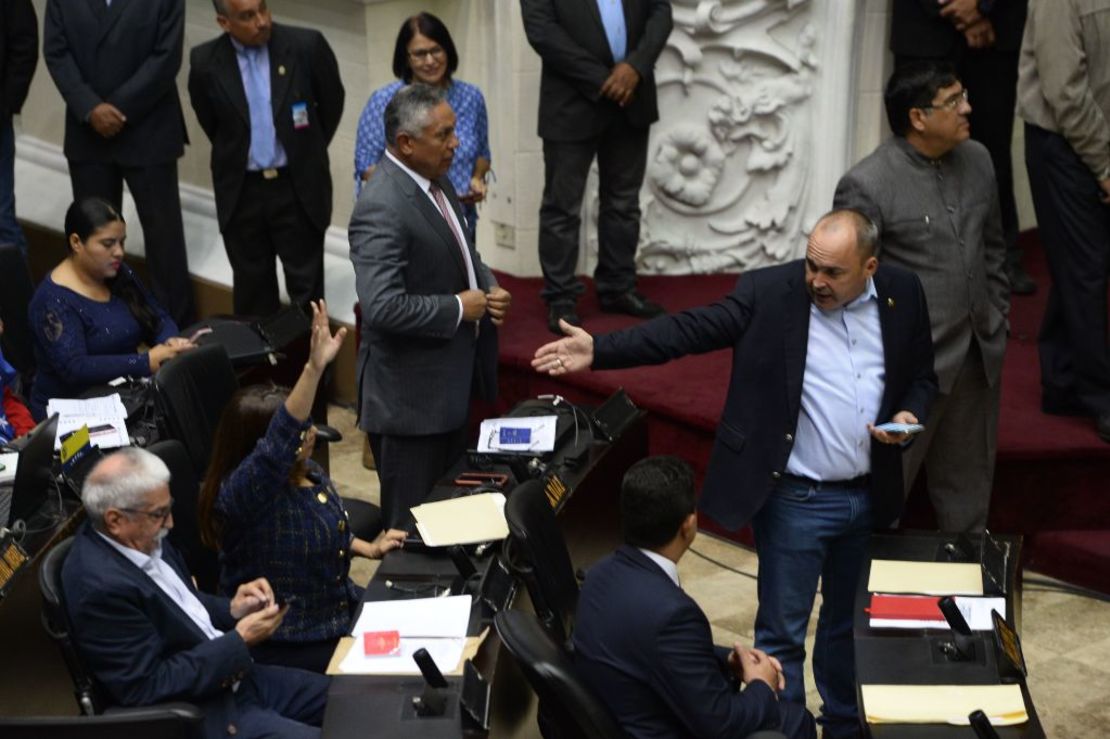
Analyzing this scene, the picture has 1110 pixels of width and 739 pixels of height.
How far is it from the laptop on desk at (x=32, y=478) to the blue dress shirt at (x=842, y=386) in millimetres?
2078

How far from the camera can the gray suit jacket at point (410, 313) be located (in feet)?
16.2

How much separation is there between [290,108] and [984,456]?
343 centimetres

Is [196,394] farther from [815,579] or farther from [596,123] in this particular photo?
[596,123]

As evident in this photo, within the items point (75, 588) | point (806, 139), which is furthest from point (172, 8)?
point (75, 588)

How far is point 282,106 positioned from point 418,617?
3648 millimetres

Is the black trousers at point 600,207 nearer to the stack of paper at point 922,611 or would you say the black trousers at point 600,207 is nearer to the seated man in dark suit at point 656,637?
the stack of paper at point 922,611

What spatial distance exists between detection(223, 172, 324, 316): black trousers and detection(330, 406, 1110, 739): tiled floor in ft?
5.80

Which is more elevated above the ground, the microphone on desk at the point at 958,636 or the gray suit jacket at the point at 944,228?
the gray suit jacket at the point at 944,228

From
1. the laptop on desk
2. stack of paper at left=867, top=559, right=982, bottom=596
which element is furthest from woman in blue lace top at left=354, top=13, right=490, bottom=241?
stack of paper at left=867, top=559, right=982, bottom=596

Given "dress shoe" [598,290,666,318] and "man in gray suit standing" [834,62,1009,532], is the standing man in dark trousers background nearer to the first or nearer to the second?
"dress shoe" [598,290,666,318]

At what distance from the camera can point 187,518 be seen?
4785 mm

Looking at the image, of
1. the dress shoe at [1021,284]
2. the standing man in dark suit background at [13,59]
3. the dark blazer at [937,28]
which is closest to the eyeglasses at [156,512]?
the standing man in dark suit background at [13,59]

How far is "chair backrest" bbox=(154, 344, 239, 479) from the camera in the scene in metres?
5.24

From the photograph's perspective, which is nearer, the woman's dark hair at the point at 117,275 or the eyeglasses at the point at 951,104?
the eyeglasses at the point at 951,104
